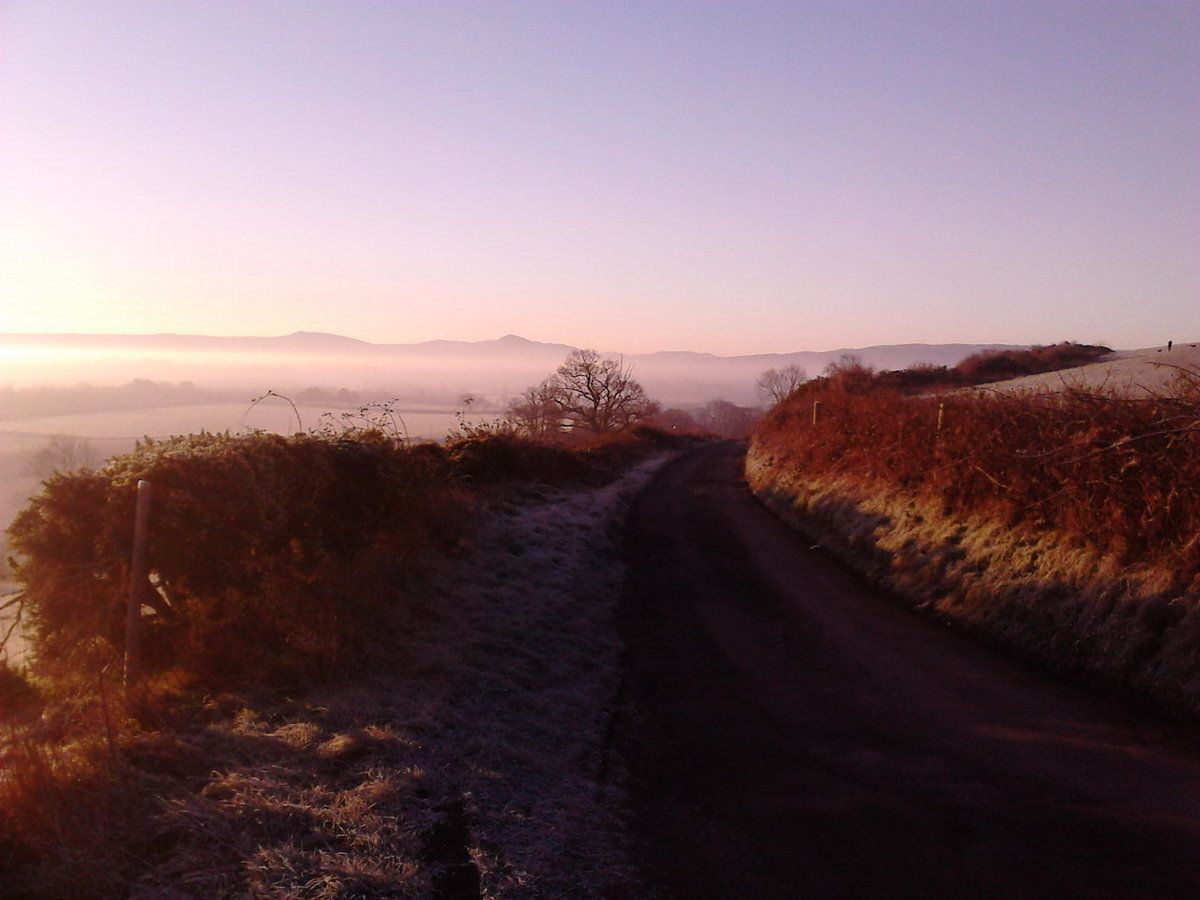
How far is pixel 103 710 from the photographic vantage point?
5.46 meters

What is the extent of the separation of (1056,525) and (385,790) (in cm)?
962

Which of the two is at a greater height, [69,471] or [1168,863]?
[69,471]

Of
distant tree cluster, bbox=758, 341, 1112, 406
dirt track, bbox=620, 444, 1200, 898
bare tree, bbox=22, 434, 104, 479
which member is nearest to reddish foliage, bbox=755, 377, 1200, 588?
dirt track, bbox=620, 444, 1200, 898

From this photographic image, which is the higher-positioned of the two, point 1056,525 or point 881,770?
point 1056,525

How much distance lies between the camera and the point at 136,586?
6.55m

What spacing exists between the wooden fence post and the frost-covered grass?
0.76 m

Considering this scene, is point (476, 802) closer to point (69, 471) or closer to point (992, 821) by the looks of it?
point (992, 821)

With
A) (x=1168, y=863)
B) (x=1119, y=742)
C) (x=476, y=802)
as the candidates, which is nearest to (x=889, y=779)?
(x=1168, y=863)

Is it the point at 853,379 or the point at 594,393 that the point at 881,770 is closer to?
the point at 853,379

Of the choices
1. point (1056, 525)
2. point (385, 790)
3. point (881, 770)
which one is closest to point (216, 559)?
point (385, 790)

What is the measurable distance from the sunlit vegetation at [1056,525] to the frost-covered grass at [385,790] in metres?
5.32

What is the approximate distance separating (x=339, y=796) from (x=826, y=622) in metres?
7.90

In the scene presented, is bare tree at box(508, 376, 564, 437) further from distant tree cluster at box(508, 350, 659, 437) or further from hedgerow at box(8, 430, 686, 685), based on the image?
hedgerow at box(8, 430, 686, 685)

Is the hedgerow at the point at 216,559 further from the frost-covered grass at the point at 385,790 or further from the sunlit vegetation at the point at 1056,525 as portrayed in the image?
the sunlit vegetation at the point at 1056,525
